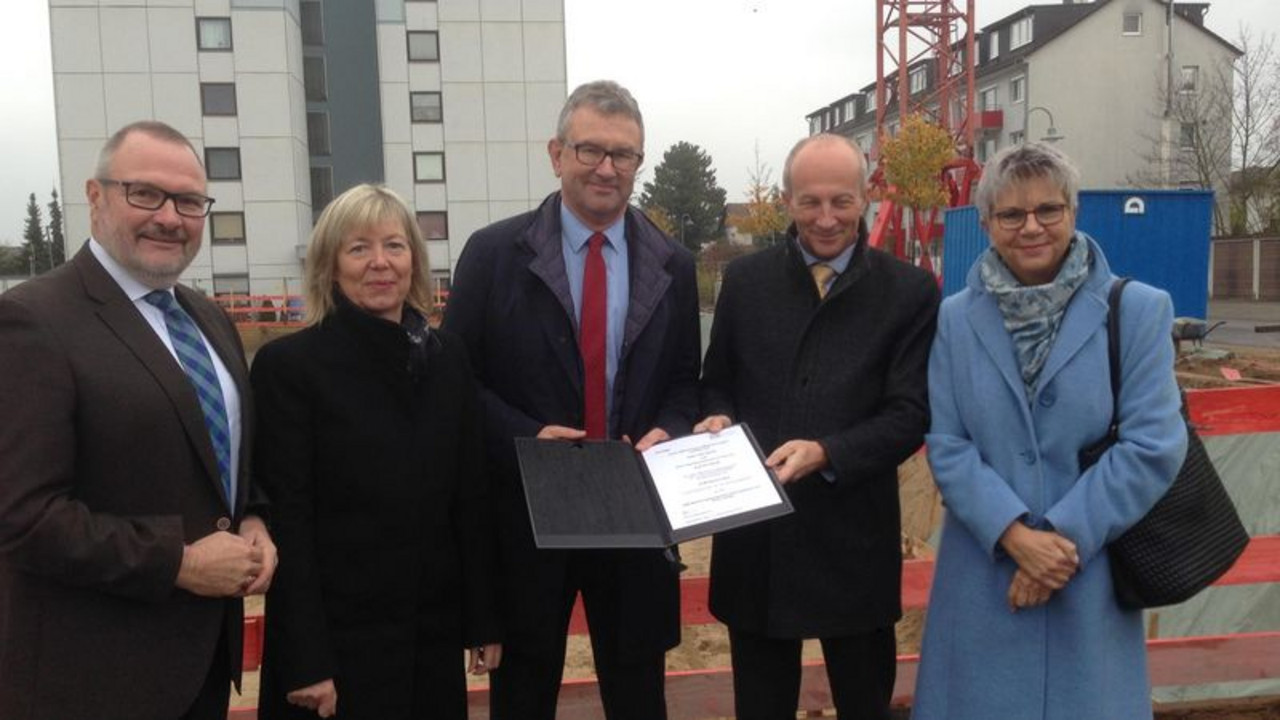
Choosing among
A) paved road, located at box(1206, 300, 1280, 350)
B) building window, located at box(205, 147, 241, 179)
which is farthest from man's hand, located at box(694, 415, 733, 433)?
building window, located at box(205, 147, 241, 179)

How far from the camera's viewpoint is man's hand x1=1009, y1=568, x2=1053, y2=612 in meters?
2.63

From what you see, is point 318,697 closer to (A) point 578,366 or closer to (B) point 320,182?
(A) point 578,366

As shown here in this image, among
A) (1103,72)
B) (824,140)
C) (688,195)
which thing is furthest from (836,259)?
(688,195)

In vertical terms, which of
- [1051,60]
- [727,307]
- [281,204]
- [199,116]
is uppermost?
[1051,60]

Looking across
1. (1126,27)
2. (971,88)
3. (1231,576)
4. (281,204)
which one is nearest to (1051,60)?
(1126,27)

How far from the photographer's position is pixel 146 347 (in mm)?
2377

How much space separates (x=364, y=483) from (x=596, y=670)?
0.98 metres

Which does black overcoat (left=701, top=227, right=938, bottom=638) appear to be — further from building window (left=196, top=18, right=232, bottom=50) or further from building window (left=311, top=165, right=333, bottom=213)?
building window (left=311, top=165, right=333, bottom=213)

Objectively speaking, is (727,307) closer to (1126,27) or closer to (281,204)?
(281,204)

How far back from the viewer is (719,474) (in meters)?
2.87

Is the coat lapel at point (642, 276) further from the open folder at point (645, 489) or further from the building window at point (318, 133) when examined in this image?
the building window at point (318, 133)

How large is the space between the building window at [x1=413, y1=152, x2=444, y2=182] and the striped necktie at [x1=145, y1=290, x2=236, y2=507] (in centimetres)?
3506

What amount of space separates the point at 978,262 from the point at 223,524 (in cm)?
207

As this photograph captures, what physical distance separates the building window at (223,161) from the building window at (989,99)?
1465 inches
